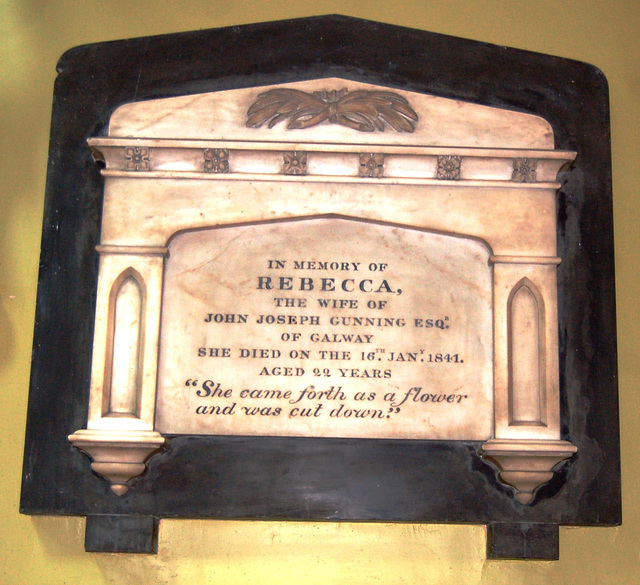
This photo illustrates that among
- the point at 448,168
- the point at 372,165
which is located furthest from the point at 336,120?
the point at 448,168

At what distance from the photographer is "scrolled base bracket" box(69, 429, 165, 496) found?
4.08m

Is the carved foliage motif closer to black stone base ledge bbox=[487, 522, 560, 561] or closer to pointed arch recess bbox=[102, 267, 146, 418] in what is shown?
pointed arch recess bbox=[102, 267, 146, 418]

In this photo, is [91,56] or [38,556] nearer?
[38,556]

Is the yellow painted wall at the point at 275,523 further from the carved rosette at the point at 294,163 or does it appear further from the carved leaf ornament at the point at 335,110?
the carved rosette at the point at 294,163

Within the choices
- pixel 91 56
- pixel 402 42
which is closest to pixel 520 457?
pixel 402 42

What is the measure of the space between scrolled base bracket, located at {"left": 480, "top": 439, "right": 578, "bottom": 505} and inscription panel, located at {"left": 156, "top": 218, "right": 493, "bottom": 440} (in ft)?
0.52

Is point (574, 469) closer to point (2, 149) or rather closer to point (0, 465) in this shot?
point (0, 465)

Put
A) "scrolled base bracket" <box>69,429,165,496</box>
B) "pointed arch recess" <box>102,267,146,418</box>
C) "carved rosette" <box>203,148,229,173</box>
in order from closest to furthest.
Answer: "scrolled base bracket" <box>69,429,165,496</box>, "pointed arch recess" <box>102,267,146,418</box>, "carved rosette" <box>203,148,229,173</box>

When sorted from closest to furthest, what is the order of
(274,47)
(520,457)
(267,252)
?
(520,457), (267,252), (274,47)

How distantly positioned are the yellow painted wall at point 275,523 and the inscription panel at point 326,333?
55 cm

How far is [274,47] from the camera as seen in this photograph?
474cm

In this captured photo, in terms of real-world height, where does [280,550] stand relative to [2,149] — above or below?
below

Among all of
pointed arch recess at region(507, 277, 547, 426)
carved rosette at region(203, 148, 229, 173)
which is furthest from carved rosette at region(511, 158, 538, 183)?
carved rosette at region(203, 148, 229, 173)

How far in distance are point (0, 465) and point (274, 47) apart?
2664 millimetres
